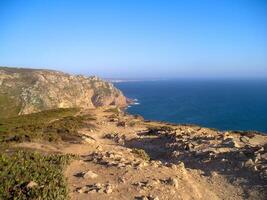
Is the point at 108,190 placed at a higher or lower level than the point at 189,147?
higher

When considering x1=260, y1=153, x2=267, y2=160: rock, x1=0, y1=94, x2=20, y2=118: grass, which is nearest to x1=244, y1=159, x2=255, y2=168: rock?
x1=260, y1=153, x2=267, y2=160: rock

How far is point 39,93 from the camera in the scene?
357 feet

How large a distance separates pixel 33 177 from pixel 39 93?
3871 inches

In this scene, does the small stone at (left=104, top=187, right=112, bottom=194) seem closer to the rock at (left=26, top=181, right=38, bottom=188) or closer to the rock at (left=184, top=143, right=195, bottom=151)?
the rock at (left=26, top=181, right=38, bottom=188)

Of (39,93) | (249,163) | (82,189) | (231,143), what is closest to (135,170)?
(82,189)

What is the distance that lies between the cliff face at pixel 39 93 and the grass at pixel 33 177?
7991cm

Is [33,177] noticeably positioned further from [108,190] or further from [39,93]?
[39,93]

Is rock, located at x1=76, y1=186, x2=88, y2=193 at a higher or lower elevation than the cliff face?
higher

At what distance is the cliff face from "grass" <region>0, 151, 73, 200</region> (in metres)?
79.9

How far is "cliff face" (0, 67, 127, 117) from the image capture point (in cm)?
9938

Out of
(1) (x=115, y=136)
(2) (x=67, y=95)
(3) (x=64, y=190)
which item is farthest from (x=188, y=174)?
(2) (x=67, y=95)

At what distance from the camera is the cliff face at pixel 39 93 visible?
99375mm

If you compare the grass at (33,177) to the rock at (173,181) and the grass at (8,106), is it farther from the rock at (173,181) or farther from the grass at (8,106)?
the grass at (8,106)

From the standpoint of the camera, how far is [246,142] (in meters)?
24.0
